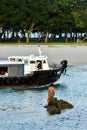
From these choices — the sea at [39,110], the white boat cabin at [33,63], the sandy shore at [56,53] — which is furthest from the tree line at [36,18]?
the sea at [39,110]

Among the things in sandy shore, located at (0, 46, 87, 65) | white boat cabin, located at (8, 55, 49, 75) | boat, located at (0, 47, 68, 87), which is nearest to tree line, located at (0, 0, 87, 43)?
sandy shore, located at (0, 46, 87, 65)

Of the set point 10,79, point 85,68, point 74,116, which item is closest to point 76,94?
point 10,79

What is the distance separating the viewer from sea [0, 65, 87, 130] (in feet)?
142

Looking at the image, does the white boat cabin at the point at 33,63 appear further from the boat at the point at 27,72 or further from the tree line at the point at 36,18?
the tree line at the point at 36,18

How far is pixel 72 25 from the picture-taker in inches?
7372

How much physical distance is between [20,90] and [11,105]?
43.9ft

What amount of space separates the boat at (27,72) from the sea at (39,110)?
839 millimetres

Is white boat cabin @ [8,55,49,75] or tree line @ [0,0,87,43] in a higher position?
white boat cabin @ [8,55,49,75]

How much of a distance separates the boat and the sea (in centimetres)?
84

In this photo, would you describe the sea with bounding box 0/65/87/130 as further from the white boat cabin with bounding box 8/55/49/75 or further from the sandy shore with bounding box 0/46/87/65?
the sandy shore with bounding box 0/46/87/65

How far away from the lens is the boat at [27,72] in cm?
6712

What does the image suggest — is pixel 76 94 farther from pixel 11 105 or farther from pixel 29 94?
pixel 11 105

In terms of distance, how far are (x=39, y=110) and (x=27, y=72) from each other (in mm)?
20317

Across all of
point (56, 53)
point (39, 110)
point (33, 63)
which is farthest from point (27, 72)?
point (56, 53)
